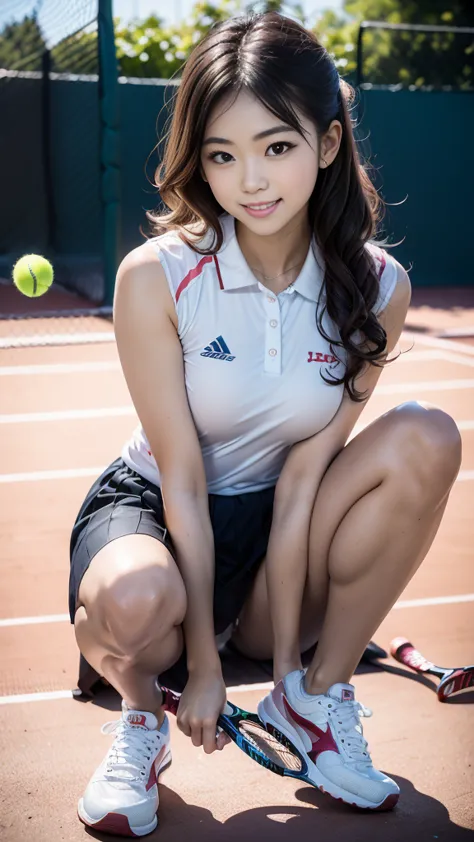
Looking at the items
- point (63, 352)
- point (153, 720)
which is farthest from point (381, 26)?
point (153, 720)

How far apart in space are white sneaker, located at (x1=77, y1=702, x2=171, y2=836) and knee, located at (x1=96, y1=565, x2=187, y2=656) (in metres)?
0.19

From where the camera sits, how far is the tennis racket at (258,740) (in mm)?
2252

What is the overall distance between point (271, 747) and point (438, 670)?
0.61 m

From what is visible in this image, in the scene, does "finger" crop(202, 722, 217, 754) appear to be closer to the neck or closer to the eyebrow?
the neck

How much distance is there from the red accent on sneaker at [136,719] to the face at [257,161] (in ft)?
3.52

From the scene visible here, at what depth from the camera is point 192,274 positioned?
2.49 meters

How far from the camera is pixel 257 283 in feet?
8.30

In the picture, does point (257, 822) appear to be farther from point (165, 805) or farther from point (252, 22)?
point (252, 22)

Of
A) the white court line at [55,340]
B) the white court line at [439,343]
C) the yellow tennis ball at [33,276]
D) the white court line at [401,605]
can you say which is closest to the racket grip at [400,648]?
the white court line at [401,605]

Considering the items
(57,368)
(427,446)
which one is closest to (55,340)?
(57,368)

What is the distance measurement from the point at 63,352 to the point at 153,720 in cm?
553

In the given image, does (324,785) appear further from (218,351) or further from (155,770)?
(218,351)

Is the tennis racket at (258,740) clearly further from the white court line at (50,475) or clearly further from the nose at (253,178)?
the white court line at (50,475)

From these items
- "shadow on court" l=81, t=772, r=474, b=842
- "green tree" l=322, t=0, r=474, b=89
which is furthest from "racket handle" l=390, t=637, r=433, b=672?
"green tree" l=322, t=0, r=474, b=89
